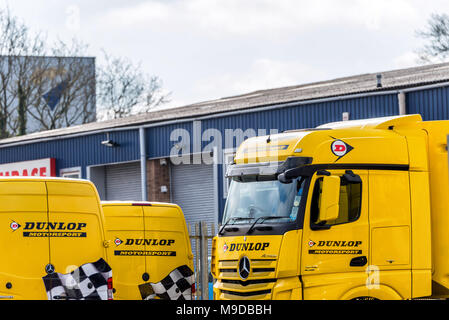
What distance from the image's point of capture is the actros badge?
37.2 feet

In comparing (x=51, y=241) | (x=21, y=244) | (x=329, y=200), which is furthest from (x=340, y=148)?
(x=21, y=244)

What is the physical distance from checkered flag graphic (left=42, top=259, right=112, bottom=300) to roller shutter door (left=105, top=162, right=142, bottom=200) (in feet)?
59.5

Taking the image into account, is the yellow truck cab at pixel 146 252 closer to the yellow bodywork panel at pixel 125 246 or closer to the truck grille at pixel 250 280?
the yellow bodywork panel at pixel 125 246

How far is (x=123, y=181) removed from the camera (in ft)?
99.9

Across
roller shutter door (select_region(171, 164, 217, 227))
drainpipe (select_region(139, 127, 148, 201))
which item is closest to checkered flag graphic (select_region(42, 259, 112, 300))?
roller shutter door (select_region(171, 164, 217, 227))

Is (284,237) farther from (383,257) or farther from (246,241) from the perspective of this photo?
(383,257)

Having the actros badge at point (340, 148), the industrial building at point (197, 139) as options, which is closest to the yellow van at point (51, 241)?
the actros badge at point (340, 148)

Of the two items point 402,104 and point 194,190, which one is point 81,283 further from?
point 194,190

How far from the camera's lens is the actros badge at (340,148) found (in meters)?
11.4

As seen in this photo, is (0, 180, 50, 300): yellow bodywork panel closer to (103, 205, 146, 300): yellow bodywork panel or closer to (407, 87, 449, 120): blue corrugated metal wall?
(103, 205, 146, 300): yellow bodywork panel
